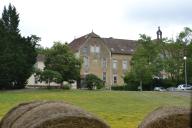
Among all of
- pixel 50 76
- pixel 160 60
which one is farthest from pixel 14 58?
pixel 160 60

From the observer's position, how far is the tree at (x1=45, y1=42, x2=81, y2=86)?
86188 mm

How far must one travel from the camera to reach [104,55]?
A: 12825 cm

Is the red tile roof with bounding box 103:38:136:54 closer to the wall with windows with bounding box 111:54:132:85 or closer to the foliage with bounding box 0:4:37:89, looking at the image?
→ the wall with windows with bounding box 111:54:132:85

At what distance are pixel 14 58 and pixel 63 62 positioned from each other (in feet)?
24.9

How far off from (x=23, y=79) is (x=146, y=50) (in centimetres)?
3345

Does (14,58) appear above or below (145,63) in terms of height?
below

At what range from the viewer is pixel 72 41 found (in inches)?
5172

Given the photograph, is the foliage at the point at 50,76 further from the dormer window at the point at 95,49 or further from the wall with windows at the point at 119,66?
the wall with windows at the point at 119,66

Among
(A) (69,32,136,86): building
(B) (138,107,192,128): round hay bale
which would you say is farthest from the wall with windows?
(B) (138,107,192,128): round hay bale

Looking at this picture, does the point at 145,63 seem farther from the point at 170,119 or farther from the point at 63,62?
the point at 170,119

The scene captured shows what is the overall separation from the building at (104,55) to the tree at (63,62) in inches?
1251

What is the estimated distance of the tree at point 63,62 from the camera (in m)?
86.2

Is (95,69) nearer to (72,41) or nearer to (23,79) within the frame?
(72,41)

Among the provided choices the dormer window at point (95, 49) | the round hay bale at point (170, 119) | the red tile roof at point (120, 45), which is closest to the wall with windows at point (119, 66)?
the red tile roof at point (120, 45)
